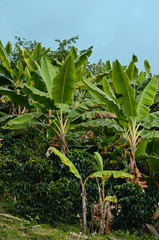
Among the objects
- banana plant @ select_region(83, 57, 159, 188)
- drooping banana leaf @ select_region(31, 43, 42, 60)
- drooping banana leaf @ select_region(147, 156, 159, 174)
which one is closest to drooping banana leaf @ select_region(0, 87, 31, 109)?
banana plant @ select_region(83, 57, 159, 188)

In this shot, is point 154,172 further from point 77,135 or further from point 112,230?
point 77,135

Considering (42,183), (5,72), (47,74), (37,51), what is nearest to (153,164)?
(42,183)

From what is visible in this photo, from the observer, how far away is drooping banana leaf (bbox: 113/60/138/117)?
21.4 feet

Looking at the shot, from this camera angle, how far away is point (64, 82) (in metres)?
6.46

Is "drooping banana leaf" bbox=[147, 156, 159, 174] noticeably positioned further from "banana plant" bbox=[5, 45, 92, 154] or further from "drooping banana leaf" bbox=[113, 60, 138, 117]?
"banana plant" bbox=[5, 45, 92, 154]

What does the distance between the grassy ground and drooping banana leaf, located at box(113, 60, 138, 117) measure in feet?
10.0

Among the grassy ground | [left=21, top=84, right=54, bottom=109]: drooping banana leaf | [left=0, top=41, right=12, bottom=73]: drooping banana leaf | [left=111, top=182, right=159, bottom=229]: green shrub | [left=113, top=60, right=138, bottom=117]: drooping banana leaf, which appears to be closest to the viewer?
the grassy ground

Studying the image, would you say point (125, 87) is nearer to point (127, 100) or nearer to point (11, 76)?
point (127, 100)

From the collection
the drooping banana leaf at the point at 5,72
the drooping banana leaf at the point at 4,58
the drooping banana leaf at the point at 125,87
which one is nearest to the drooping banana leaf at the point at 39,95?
the drooping banana leaf at the point at 125,87

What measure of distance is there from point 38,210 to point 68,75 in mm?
3248

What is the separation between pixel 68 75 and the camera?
637 centimetres

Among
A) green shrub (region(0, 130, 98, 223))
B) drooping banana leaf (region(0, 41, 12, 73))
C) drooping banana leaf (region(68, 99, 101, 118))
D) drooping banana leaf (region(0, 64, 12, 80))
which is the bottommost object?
green shrub (region(0, 130, 98, 223))

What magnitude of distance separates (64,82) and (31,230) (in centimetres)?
349

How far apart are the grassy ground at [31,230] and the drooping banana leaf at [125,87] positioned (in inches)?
120
